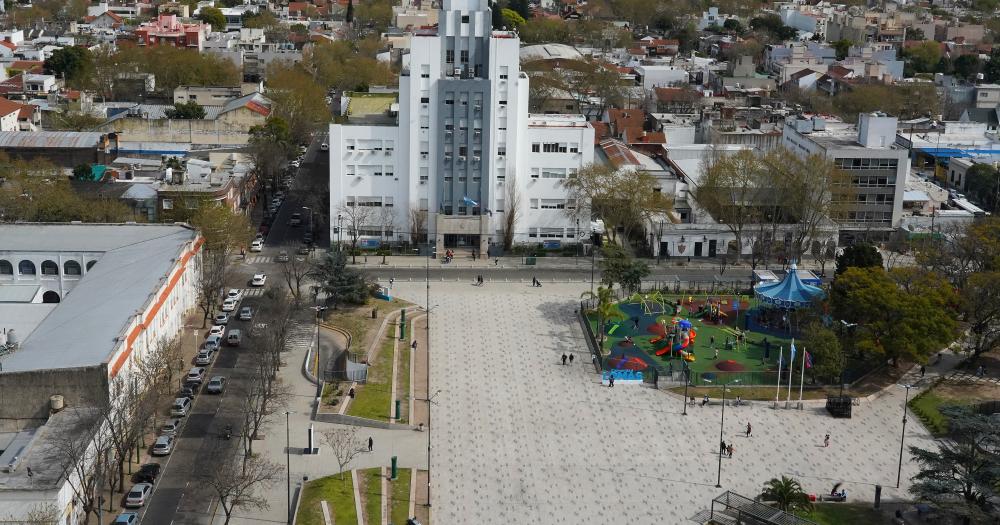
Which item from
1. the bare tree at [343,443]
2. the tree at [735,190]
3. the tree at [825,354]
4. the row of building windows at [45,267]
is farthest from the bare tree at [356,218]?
the tree at [825,354]

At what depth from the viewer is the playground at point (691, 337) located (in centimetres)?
6116

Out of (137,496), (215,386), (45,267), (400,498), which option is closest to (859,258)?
(400,498)

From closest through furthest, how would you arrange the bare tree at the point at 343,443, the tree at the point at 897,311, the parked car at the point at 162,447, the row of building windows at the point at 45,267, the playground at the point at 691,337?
the bare tree at the point at 343,443
the parked car at the point at 162,447
the tree at the point at 897,311
the playground at the point at 691,337
the row of building windows at the point at 45,267

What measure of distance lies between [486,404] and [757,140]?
A: 4995cm

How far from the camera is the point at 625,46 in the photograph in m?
165

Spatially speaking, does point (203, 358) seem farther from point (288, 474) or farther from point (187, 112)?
point (187, 112)

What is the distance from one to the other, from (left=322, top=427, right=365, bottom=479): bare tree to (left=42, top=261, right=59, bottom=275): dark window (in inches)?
860

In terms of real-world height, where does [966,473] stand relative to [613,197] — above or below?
below

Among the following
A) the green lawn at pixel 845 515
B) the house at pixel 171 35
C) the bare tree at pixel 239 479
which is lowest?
the green lawn at pixel 845 515

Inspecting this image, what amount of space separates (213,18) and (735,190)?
107m

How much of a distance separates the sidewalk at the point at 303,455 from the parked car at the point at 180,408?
3.74 meters

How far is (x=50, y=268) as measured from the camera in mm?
65188

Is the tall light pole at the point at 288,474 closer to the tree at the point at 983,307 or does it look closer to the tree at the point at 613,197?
the tree at the point at 613,197

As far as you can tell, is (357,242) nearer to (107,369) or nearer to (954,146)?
(107,369)
